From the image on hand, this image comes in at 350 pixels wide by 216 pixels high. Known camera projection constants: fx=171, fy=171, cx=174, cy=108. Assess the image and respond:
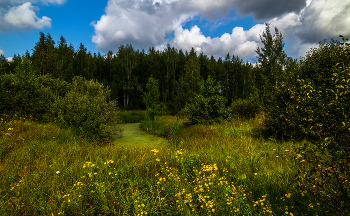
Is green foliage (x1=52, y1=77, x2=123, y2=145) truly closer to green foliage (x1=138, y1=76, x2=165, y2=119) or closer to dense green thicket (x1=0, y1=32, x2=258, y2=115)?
green foliage (x1=138, y1=76, x2=165, y2=119)

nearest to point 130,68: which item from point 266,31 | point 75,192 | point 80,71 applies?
point 80,71

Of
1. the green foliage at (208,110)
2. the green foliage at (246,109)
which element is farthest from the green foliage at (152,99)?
the green foliage at (246,109)

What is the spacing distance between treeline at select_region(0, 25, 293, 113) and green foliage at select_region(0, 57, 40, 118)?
15970mm

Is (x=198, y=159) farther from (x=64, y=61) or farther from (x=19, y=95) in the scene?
(x=64, y=61)

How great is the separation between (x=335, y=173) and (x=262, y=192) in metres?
1.44

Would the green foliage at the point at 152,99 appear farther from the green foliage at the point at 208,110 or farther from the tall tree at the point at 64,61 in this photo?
the tall tree at the point at 64,61

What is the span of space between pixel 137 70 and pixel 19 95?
29.4 metres

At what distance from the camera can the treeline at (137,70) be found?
26.3 meters

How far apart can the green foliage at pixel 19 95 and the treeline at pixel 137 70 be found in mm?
15970

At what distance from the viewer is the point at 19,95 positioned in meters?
10.2

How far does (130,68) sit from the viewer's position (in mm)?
33500

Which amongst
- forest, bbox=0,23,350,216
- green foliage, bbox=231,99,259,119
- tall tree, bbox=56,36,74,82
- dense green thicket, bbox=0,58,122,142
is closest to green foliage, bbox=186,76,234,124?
forest, bbox=0,23,350,216

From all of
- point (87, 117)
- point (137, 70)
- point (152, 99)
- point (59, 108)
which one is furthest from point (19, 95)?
point (137, 70)

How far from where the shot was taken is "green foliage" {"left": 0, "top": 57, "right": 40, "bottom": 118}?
9867 mm
